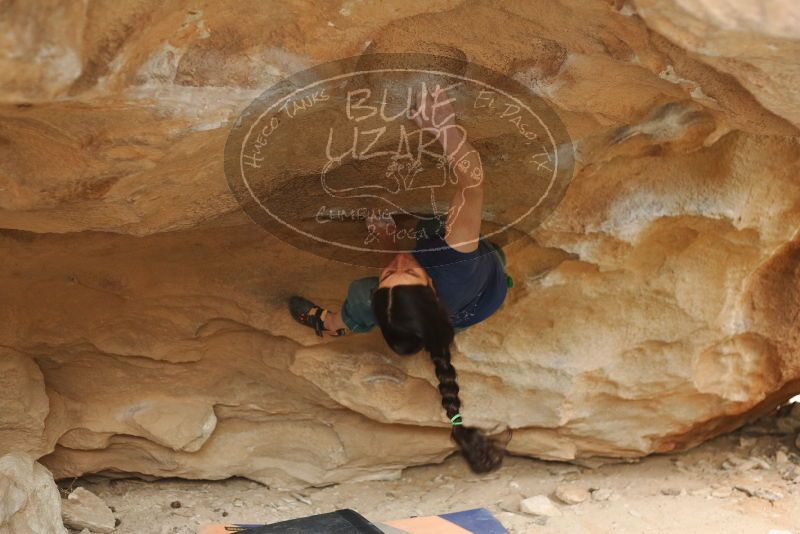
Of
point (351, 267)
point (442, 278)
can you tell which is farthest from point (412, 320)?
point (351, 267)

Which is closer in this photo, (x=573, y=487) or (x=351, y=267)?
(x=351, y=267)

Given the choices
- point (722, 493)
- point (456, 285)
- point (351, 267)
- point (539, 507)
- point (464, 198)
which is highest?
point (464, 198)

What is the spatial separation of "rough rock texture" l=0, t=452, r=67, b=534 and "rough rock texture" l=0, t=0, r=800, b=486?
23 cm

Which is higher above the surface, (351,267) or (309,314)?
(351,267)

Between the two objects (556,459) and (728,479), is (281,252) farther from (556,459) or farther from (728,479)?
(728,479)

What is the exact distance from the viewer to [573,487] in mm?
2340

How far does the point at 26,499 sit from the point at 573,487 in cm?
144

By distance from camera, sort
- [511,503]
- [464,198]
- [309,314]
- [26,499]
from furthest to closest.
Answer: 1. [511,503]
2. [309,314]
3. [26,499]
4. [464,198]

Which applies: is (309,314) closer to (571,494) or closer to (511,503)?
(511,503)

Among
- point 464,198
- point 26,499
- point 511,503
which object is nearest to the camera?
point 464,198

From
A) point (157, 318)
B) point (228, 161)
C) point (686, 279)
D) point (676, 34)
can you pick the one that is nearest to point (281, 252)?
point (157, 318)

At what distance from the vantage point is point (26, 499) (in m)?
1.94

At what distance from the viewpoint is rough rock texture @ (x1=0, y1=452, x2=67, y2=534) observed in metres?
1.89

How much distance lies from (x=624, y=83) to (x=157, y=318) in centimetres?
142
